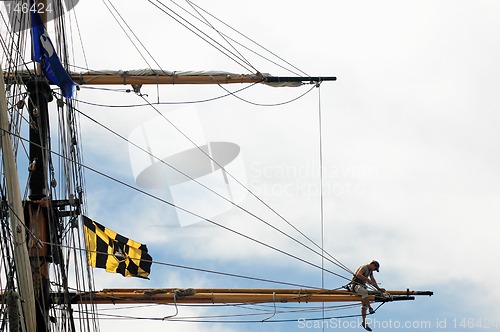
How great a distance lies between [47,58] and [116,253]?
722 centimetres

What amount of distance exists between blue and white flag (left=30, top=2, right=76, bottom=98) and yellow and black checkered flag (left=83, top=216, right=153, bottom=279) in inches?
202

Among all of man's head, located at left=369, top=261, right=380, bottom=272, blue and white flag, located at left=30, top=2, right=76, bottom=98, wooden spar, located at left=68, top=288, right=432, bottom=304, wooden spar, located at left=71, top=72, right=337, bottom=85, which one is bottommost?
wooden spar, located at left=68, top=288, right=432, bottom=304

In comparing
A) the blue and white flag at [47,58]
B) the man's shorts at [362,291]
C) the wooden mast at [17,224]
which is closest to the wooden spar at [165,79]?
the blue and white flag at [47,58]

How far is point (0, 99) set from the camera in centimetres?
3478

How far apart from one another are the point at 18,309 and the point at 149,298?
8.89 meters

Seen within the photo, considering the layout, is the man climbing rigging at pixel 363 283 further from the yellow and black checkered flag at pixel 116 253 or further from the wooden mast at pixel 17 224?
the wooden mast at pixel 17 224

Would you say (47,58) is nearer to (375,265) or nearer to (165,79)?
(165,79)

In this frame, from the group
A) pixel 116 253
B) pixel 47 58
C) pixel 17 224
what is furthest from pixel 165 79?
pixel 17 224

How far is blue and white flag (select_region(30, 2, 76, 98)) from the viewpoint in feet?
132

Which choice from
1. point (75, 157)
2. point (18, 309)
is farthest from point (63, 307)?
point (18, 309)

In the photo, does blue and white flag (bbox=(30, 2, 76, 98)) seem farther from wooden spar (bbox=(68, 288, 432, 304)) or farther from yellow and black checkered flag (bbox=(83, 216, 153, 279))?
wooden spar (bbox=(68, 288, 432, 304))

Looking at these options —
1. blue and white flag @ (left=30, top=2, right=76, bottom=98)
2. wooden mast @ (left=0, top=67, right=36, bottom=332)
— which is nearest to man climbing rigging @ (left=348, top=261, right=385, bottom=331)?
blue and white flag @ (left=30, top=2, right=76, bottom=98)

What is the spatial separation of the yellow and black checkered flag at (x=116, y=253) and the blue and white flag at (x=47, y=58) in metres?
5.12

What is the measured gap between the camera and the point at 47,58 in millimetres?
40844
